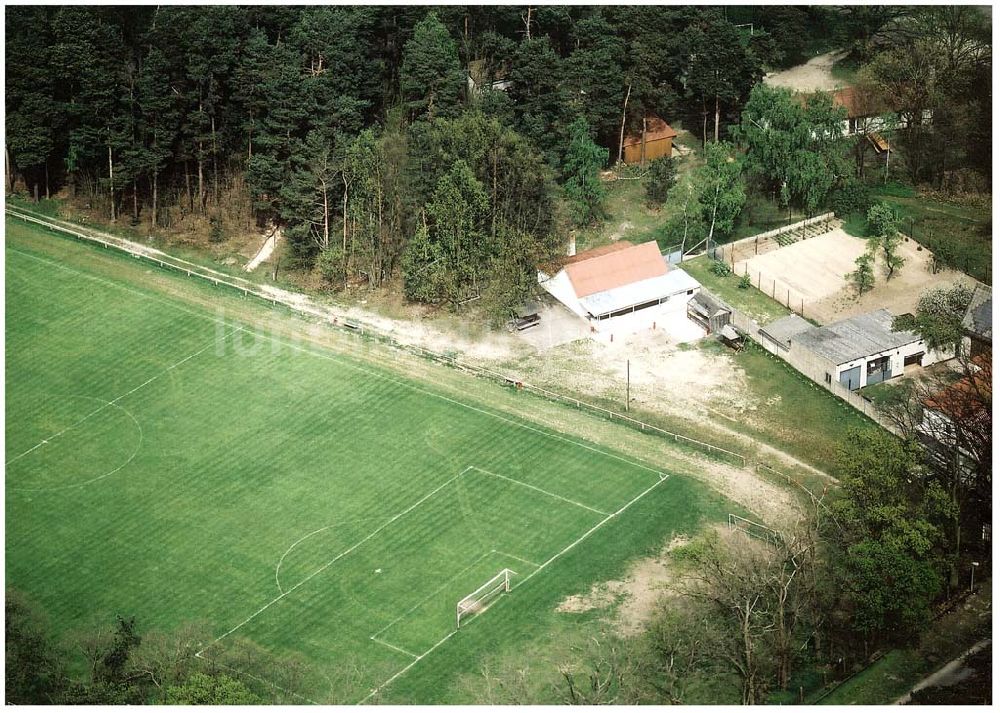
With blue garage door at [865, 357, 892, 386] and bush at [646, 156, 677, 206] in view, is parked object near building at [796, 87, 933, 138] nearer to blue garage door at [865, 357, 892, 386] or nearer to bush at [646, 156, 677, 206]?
bush at [646, 156, 677, 206]

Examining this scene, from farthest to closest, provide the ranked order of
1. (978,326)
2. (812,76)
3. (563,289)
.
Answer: (812,76), (563,289), (978,326)

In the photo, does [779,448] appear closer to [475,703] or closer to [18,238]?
[475,703]

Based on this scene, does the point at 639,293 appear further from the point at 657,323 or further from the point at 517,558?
the point at 517,558

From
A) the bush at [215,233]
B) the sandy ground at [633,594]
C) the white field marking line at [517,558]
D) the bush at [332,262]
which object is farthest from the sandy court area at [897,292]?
the bush at [215,233]

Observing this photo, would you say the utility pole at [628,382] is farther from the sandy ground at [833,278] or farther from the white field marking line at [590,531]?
the sandy ground at [833,278]

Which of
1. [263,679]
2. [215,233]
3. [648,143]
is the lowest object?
[263,679]

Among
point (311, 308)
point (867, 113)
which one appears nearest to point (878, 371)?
point (867, 113)
